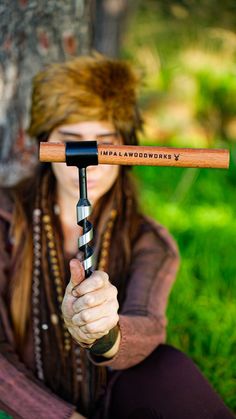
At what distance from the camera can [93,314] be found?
1.43 meters

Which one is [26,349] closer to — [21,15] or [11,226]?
[11,226]

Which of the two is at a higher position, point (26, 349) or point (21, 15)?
point (21, 15)

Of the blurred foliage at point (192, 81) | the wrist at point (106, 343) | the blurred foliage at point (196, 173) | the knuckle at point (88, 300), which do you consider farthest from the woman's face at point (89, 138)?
the blurred foliage at point (192, 81)

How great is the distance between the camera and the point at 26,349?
221 cm

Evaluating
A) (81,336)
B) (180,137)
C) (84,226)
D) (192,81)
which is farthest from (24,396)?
(192,81)

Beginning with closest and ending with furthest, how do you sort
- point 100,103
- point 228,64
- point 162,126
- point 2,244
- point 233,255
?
point 100,103 → point 2,244 → point 233,255 → point 162,126 → point 228,64

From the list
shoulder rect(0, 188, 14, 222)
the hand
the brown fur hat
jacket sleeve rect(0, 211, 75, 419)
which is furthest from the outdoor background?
the hand

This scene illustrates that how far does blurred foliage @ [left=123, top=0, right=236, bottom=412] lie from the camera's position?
2730mm

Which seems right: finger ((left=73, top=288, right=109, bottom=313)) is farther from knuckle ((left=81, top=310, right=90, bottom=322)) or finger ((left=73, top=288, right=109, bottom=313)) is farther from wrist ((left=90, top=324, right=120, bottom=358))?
wrist ((left=90, top=324, right=120, bottom=358))

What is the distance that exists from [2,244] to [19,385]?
511mm

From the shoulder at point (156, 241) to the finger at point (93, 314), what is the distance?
75 cm

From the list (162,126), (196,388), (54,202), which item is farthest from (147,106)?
(196,388)

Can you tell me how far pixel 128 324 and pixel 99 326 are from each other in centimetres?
35

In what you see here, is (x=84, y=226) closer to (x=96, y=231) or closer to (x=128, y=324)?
(x=128, y=324)
